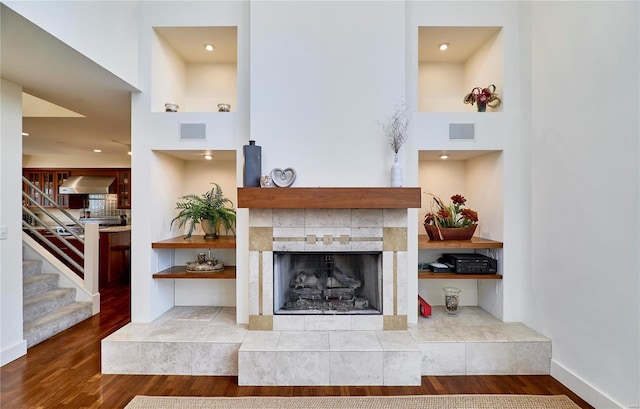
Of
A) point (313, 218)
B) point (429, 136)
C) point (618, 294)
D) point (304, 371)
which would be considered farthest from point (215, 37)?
point (618, 294)

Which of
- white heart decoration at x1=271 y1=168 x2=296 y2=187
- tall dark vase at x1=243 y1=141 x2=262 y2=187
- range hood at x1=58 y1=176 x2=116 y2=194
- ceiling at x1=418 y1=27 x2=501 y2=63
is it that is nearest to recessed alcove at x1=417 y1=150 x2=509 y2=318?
ceiling at x1=418 y1=27 x2=501 y2=63

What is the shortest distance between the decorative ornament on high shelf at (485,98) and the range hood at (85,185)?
7073mm

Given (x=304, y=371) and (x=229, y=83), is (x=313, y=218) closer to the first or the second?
(x=304, y=371)

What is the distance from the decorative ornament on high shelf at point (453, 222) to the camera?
315 centimetres

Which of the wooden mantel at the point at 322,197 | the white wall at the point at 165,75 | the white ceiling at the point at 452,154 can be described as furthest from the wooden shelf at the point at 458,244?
the white wall at the point at 165,75

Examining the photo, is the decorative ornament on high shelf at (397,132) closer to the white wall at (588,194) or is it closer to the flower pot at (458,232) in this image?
the flower pot at (458,232)

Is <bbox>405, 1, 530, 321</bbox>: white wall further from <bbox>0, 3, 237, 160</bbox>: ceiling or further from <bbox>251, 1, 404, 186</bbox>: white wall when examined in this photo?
<bbox>0, 3, 237, 160</bbox>: ceiling

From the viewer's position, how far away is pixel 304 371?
96.0 inches

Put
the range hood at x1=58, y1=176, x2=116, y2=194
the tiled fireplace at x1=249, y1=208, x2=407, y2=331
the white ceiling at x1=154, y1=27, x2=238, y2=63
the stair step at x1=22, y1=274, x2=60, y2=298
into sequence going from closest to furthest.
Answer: the tiled fireplace at x1=249, y1=208, x2=407, y2=331, the white ceiling at x1=154, y1=27, x2=238, y2=63, the stair step at x1=22, y1=274, x2=60, y2=298, the range hood at x1=58, y1=176, x2=116, y2=194

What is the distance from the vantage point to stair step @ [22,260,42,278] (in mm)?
3836

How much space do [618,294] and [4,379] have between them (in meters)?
4.56

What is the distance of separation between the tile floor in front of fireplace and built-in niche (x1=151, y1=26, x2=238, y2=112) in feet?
7.31

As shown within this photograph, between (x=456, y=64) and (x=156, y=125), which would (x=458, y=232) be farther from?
(x=156, y=125)

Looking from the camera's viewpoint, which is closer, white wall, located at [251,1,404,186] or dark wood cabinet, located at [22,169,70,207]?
white wall, located at [251,1,404,186]
